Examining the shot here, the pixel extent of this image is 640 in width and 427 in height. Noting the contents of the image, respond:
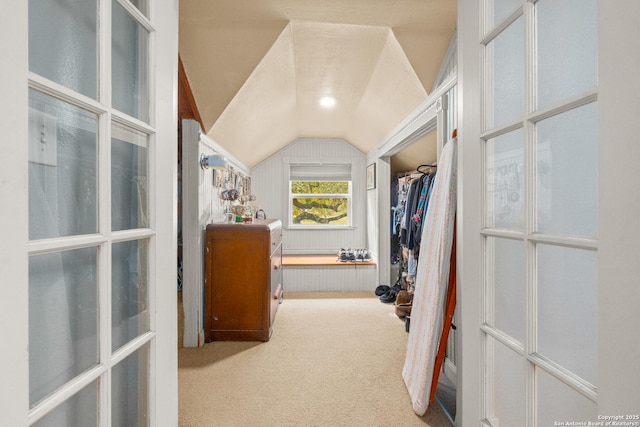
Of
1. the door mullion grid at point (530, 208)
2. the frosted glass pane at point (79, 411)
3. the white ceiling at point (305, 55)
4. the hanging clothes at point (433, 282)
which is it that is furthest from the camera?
the white ceiling at point (305, 55)

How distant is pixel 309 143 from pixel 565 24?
4.38m

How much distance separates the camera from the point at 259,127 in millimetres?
3633

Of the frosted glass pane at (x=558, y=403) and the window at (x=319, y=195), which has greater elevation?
the window at (x=319, y=195)

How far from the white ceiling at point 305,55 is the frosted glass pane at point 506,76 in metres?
1.18

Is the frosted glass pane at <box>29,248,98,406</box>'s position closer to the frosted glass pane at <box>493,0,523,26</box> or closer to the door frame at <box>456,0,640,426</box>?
the door frame at <box>456,0,640,426</box>

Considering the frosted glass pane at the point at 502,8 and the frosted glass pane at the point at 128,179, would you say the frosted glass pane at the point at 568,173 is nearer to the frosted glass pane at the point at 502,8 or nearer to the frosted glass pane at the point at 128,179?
the frosted glass pane at the point at 502,8

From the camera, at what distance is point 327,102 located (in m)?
3.54

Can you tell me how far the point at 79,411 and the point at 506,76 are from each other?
1.44 m

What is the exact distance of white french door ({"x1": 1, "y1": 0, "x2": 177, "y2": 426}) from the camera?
0.60 metres

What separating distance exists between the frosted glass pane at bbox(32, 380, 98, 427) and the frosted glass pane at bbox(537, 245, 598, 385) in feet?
3.64

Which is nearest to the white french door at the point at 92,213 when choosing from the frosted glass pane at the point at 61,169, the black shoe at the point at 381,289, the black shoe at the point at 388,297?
the frosted glass pane at the point at 61,169

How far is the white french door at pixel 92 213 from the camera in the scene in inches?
23.5

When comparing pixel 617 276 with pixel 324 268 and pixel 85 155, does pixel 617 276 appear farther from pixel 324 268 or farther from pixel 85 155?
pixel 324 268

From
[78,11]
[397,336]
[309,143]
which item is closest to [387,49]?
[78,11]
